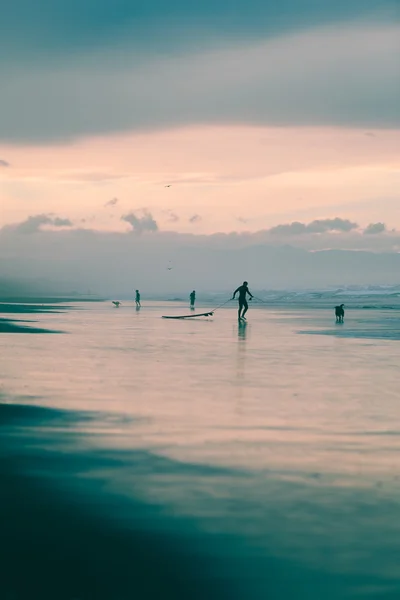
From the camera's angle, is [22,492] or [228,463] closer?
[22,492]

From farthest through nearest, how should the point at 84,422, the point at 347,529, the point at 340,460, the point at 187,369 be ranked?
the point at 187,369, the point at 84,422, the point at 340,460, the point at 347,529

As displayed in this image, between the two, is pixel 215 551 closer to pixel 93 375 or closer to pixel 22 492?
pixel 22 492

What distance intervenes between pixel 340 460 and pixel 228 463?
4.33ft

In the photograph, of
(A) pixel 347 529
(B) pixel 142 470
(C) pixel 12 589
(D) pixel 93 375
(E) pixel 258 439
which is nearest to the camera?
(C) pixel 12 589

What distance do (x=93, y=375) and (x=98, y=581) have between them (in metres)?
12.8

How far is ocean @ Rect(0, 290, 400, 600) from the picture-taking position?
562 centimetres

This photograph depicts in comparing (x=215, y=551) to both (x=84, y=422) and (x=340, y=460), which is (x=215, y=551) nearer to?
(x=340, y=460)

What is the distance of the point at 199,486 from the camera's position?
8.17 m

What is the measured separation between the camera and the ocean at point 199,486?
5.62 metres

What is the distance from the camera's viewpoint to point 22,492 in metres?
7.84

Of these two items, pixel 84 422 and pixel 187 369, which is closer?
pixel 84 422

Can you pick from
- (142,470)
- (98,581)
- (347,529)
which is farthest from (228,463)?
(98,581)

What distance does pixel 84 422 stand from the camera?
475 inches

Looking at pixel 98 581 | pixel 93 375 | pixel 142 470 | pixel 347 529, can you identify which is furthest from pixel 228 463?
pixel 93 375
